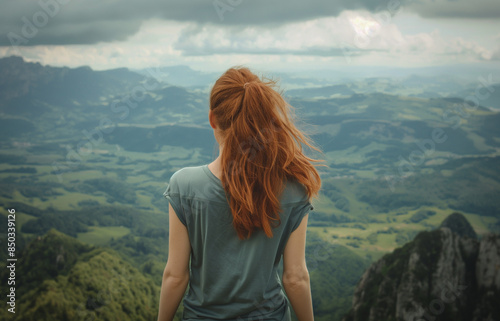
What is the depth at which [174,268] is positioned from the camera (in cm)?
265

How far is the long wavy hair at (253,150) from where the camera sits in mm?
2355

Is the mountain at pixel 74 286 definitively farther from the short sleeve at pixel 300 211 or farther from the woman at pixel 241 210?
the short sleeve at pixel 300 211

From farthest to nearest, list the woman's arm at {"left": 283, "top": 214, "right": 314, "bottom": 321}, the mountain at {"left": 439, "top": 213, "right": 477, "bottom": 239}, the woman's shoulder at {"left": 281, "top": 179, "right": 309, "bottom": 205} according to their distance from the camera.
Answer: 1. the mountain at {"left": 439, "top": 213, "right": 477, "bottom": 239}
2. the woman's arm at {"left": 283, "top": 214, "right": 314, "bottom": 321}
3. the woman's shoulder at {"left": 281, "top": 179, "right": 309, "bottom": 205}

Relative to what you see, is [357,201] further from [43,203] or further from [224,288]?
[224,288]

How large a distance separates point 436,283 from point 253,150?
115 ft

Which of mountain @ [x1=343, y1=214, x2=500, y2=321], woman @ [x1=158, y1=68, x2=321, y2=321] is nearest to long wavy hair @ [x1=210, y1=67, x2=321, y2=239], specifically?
woman @ [x1=158, y1=68, x2=321, y2=321]

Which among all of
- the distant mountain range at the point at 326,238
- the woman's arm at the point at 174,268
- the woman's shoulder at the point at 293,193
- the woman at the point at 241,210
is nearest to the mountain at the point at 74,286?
the distant mountain range at the point at 326,238

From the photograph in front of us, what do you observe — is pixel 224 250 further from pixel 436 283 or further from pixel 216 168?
pixel 436 283

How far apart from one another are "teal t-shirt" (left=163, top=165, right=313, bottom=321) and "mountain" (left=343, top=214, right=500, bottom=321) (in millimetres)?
30484

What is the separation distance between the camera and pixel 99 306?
127 feet

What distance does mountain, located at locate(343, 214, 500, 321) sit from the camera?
27859 mm

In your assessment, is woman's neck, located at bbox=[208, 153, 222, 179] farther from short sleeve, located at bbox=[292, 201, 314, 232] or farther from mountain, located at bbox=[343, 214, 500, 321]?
mountain, located at bbox=[343, 214, 500, 321]

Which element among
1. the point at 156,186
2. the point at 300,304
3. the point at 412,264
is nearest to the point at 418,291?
the point at 412,264

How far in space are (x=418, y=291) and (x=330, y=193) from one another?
446 feet
